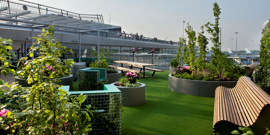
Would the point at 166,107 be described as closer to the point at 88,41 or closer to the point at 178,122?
the point at 178,122

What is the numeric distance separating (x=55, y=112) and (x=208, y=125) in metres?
3.84

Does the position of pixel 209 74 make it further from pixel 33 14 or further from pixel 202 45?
pixel 33 14

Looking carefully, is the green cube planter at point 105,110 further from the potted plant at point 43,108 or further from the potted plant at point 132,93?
the potted plant at point 132,93

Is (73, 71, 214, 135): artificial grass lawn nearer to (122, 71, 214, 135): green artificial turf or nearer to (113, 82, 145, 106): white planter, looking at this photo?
(122, 71, 214, 135): green artificial turf

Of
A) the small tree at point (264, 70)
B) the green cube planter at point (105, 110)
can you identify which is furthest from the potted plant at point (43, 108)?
the small tree at point (264, 70)

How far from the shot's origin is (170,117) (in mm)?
5352

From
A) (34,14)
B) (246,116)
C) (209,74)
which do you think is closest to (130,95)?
(246,116)

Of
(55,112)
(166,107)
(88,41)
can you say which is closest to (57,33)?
(88,41)

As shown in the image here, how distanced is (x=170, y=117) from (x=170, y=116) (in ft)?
0.29

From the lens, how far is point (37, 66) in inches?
72.6

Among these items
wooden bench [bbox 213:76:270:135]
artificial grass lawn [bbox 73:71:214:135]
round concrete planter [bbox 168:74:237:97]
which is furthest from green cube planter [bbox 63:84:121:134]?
round concrete planter [bbox 168:74:237:97]

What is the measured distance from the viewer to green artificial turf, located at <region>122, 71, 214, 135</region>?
4465 millimetres

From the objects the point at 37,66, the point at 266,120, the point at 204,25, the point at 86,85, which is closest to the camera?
the point at 37,66

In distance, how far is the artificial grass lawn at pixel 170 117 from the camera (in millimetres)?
4465
